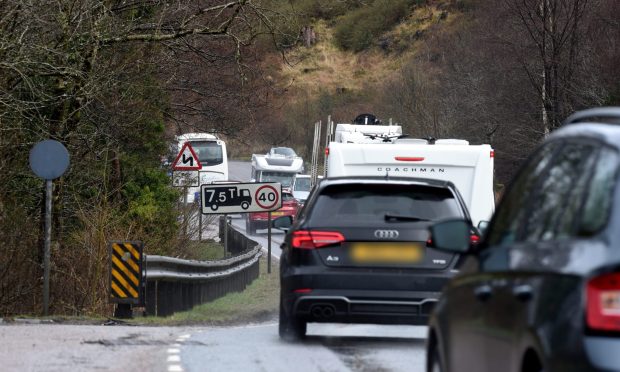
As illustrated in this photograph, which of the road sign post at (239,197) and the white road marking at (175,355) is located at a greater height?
the road sign post at (239,197)

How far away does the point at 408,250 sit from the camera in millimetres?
11570

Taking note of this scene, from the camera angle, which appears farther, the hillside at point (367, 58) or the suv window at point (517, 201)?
the hillside at point (367, 58)

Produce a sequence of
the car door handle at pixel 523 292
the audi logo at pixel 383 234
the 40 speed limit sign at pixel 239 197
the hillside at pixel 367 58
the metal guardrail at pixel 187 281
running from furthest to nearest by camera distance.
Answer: the hillside at pixel 367 58 → the 40 speed limit sign at pixel 239 197 → the metal guardrail at pixel 187 281 → the audi logo at pixel 383 234 → the car door handle at pixel 523 292

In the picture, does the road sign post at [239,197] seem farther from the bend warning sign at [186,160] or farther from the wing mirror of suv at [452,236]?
the wing mirror of suv at [452,236]

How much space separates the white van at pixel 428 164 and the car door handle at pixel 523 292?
13.4 meters

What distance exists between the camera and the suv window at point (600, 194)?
4207mm

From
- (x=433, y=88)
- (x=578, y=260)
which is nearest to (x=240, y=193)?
(x=578, y=260)

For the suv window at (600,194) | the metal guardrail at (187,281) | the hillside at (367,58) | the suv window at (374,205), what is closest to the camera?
the suv window at (600,194)

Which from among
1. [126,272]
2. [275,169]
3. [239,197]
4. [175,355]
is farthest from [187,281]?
[275,169]

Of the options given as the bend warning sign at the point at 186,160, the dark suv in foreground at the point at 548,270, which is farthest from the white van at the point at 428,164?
the bend warning sign at the point at 186,160

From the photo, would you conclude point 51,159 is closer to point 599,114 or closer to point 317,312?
point 317,312

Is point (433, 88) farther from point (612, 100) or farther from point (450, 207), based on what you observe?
point (450, 207)

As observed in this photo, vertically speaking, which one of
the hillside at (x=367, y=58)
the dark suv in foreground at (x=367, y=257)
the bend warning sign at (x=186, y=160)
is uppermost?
the hillside at (x=367, y=58)

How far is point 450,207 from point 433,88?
5601cm
